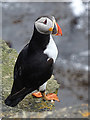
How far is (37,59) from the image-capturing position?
110 inches

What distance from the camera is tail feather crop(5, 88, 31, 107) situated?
2.94 m

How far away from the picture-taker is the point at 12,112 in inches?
117

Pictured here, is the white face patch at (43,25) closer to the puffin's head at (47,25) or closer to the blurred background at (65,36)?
the puffin's head at (47,25)

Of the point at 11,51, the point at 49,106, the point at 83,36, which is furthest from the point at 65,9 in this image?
A: the point at 49,106

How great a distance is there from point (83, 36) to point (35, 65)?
261 cm

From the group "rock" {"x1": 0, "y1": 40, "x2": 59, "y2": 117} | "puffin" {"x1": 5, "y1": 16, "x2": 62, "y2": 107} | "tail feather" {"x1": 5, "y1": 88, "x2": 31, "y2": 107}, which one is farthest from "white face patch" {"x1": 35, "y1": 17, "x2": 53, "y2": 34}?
"rock" {"x1": 0, "y1": 40, "x2": 59, "y2": 117}

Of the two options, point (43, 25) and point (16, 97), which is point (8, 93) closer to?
point (16, 97)

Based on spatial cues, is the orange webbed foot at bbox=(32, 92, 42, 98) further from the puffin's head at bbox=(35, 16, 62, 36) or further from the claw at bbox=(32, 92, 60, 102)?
the puffin's head at bbox=(35, 16, 62, 36)

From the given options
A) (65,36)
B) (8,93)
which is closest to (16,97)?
(8,93)

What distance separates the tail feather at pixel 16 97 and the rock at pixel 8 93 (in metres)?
0.09

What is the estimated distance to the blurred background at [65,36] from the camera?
388 cm

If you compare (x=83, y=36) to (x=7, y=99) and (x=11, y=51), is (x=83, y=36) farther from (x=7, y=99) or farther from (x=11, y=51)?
(x=7, y=99)

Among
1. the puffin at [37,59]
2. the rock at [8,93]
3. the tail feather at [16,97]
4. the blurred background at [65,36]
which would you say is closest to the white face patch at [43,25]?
the puffin at [37,59]

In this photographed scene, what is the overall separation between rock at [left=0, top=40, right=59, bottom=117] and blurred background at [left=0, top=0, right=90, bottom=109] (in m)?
0.14
